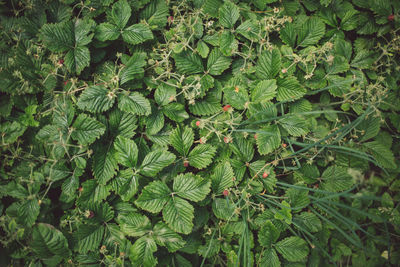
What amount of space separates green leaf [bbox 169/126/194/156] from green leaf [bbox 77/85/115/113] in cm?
52

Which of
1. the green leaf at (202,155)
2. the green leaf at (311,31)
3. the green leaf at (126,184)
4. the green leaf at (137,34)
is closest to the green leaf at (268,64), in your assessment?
the green leaf at (311,31)

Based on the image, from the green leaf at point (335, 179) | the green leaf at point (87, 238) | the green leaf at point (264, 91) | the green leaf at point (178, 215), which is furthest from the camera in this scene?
the green leaf at point (335, 179)

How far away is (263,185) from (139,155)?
3.32 ft

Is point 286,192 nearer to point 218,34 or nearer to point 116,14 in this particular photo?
point 218,34

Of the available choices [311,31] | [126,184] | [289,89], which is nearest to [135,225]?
[126,184]

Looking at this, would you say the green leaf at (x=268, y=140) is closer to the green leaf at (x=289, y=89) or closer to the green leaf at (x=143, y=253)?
the green leaf at (x=289, y=89)

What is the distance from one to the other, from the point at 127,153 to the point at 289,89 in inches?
54.5

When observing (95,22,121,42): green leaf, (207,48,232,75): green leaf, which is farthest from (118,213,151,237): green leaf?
(95,22,121,42): green leaf

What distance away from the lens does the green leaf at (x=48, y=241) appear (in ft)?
5.85

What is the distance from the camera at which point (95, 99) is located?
1.80m

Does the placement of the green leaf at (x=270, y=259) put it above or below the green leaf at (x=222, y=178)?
below

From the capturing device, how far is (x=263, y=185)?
1.98 m

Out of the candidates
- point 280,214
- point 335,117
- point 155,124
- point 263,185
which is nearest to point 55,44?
point 155,124

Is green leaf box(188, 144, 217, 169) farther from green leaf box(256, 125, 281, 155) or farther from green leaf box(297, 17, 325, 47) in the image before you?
green leaf box(297, 17, 325, 47)
